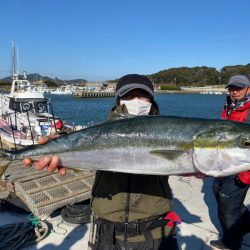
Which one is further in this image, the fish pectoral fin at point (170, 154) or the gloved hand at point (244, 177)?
the gloved hand at point (244, 177)

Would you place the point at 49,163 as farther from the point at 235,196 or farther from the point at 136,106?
the point at 235,196

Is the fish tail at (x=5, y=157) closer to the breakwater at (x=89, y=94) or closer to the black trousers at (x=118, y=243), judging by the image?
the black trousers at (x=118, y=243)

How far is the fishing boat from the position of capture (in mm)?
17312

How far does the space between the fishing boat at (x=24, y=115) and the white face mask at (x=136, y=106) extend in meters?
14.0

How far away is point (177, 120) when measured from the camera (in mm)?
2998

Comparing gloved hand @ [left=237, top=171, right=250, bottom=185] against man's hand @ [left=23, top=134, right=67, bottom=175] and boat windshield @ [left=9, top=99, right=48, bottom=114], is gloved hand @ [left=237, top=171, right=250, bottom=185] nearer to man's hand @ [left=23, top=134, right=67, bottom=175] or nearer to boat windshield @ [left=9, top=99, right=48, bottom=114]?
man's hand @ [left=23, top=134, right=67, bottom=175]

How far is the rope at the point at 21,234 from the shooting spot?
498cm

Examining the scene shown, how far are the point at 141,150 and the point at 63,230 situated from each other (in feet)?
10.7

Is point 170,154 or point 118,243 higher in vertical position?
point 170,154

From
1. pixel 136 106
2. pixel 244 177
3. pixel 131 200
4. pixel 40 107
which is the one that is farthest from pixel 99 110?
pixel 131 200

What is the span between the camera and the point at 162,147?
2.88 metres

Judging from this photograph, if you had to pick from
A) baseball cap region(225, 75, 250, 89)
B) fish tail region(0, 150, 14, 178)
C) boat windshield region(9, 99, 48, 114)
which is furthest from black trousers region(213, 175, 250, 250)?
boat windshield region(9, 99, 48, 114)

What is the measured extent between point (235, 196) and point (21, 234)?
3.23m

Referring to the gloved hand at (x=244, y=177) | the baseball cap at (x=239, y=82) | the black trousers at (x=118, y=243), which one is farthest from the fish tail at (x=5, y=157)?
the baseball cap at (x=239, y=82)
